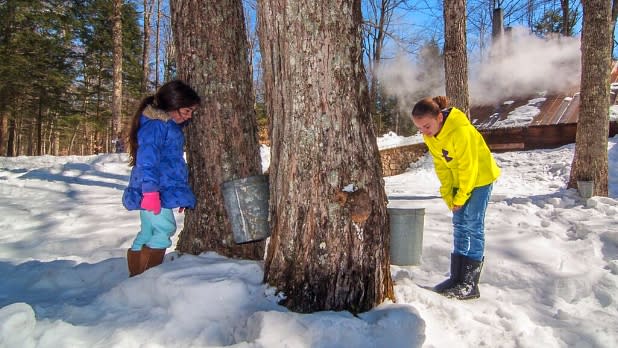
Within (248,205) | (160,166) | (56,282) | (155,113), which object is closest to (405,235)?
(248,205)

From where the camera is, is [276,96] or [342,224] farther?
[276,96]

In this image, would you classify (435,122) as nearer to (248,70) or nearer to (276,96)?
(276,96)

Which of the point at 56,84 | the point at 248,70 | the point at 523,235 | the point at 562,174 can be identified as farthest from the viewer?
the point at 56,84

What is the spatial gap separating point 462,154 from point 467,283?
2.82 ft

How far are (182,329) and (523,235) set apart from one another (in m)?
3.40

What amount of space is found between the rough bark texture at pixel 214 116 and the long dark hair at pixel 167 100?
0.54ft

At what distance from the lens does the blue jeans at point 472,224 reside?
276 cm

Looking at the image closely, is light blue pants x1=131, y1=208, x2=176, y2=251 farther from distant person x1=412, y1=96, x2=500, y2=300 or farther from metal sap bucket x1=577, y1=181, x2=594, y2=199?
metal sap bucket x1=577, y1=181, x2=594, y2=199

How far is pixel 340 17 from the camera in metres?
2.10

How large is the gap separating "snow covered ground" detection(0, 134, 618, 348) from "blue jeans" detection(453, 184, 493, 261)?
0.32 meters

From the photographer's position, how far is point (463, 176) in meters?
2.65

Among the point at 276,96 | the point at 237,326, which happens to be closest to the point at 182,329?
the point at 237,326

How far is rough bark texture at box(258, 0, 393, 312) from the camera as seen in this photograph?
6.89 ft

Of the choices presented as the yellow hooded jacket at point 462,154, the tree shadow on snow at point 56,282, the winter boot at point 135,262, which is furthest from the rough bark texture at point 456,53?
the tree shadow on snow at point 56,282
